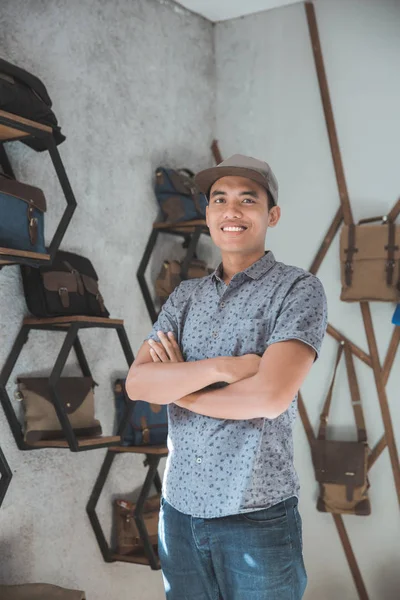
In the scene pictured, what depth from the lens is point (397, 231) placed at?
391 centimetres

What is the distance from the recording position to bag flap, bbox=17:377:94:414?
3.13 metres

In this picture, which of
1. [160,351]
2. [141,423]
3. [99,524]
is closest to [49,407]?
[141,423]

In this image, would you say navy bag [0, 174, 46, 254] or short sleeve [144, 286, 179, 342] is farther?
navy bag [0, 174, 46, 254]

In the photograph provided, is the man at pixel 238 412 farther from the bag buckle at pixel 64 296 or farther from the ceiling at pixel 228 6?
the ceiling at pixel 228 6

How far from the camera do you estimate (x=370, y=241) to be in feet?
13.0

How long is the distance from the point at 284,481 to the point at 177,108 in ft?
10.0

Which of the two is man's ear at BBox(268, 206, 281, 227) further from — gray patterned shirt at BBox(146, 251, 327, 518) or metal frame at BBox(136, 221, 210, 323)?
metal frame at BBox(136, 221, 210, 323)

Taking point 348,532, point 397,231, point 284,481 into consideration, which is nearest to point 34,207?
point 284,481

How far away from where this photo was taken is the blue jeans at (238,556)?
1.70 m

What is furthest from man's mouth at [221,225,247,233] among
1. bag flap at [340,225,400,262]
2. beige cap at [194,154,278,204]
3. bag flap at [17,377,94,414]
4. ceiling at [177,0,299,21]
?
ceiling at [177,0,299,21]

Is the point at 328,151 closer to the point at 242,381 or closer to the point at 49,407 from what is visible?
the point at 49,407

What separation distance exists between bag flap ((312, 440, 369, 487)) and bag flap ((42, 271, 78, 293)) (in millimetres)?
1799

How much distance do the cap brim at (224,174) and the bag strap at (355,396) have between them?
2264 mm

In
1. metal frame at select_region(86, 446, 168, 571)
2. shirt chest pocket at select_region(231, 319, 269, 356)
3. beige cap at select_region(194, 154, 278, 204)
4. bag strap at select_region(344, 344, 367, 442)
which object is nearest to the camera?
shirt chest pocket at select_region(231, 319, 269, 356)
